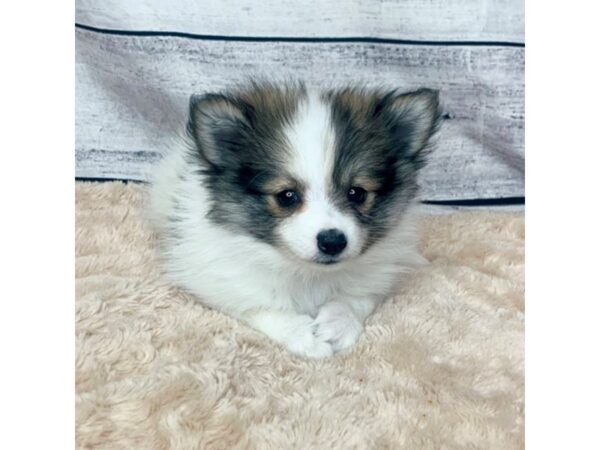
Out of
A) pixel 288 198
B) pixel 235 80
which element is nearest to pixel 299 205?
pixel 288 198

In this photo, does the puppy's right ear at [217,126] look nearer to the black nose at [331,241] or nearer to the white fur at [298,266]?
the white fur at [298,266]

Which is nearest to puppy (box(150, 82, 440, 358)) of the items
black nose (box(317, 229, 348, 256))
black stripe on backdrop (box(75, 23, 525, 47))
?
black nose (box(317, 229, 348, 256))

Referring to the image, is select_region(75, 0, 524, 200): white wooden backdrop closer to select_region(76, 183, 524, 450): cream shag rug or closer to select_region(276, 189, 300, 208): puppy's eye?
select_region(76, 183, 524, 450): cream shag rug

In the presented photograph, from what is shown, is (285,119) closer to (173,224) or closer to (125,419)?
(173,224)


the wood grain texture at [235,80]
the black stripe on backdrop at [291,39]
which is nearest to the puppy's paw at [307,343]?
the wood grain texture at [235,80]

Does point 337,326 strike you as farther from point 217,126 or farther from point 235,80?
point 235,80

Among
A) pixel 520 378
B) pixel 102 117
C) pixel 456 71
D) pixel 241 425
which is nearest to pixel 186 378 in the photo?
pixel 241 425

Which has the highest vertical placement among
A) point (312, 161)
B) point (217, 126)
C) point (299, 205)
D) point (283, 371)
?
point (217, 126)
